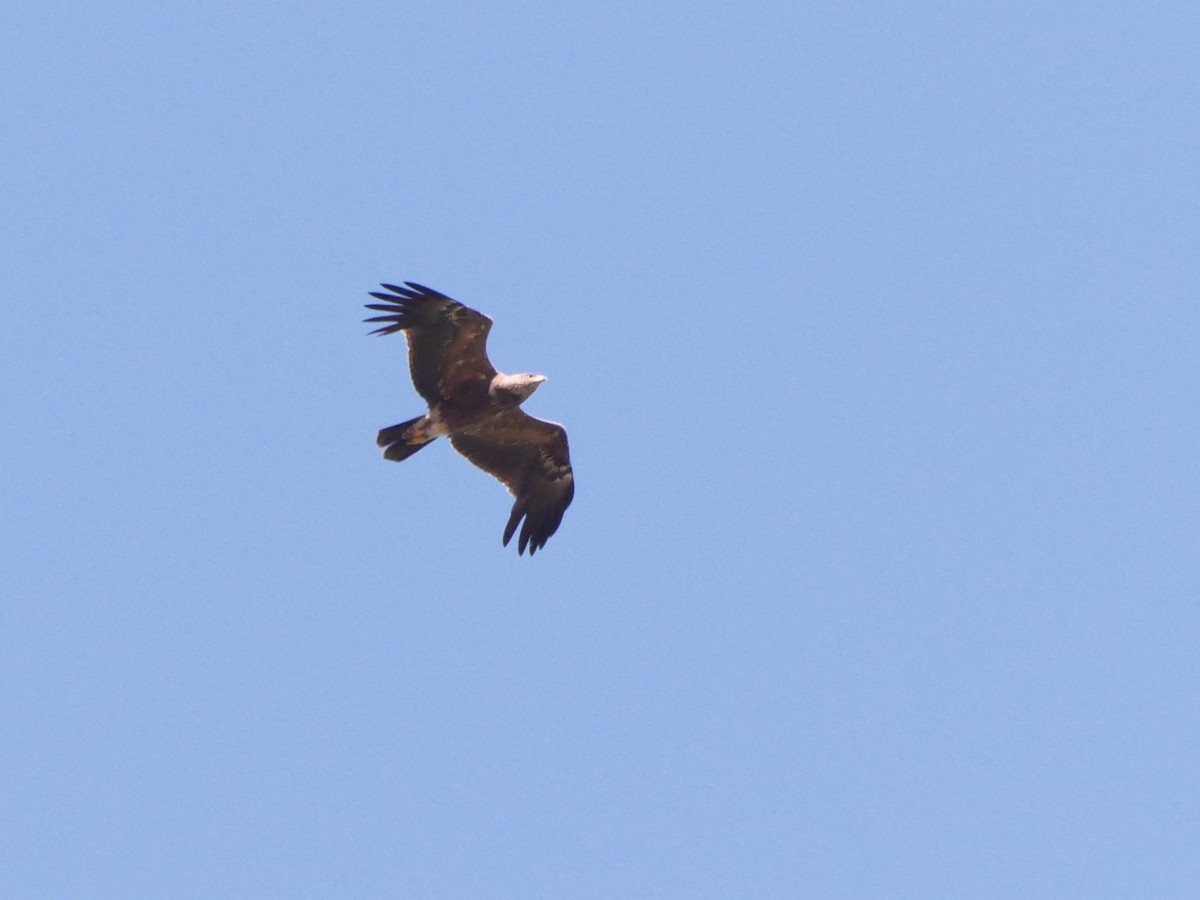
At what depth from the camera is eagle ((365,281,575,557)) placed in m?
21.7

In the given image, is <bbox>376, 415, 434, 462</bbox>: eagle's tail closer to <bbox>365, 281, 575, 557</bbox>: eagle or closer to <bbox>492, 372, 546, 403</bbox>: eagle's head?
<bbox>365, 281, 575, 557</bbox>: eagle

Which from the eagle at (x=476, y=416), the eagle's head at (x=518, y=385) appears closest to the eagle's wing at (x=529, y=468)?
the eagle at (x=476, y=416)

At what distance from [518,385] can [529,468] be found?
1946 mm

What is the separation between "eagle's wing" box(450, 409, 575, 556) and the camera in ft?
76.6

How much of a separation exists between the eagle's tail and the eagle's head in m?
1.07

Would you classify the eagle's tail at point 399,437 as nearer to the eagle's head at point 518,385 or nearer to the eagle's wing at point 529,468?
the eagle's head at point 518,385

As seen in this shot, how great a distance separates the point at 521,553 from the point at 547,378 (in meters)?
2.65

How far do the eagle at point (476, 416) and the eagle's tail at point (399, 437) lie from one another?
1 centimetres

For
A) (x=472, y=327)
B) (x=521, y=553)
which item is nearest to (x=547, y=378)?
(x=472, y=327)

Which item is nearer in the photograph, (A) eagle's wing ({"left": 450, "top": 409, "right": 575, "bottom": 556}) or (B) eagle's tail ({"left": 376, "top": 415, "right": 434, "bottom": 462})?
(B) eagle's tail ({"left": 376, "top": 415, "right": 434, "bottom": 462})

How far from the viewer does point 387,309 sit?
2159 cm

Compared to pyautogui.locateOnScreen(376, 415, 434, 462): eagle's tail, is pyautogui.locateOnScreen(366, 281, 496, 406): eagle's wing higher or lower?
higher

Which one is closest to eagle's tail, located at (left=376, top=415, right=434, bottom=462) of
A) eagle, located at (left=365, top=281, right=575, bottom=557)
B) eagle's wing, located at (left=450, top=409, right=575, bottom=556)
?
eagle, located at (left=365, top=281, right=575, bottom=557)

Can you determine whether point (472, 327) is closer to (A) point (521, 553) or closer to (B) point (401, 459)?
(B) point (401, 459)
